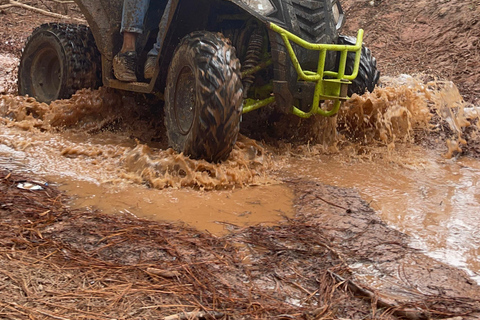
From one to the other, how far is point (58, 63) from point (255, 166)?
10.3 ft

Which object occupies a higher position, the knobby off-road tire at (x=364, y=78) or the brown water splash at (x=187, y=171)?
the knobby off-road tire at (x=364, y=78)

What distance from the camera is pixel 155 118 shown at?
5.36 metres

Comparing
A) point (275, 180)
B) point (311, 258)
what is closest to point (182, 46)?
point (275, 180)

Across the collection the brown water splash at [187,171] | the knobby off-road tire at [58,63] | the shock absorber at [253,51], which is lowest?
the brown water splash at [187,171]

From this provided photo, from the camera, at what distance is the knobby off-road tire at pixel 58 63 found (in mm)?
5262

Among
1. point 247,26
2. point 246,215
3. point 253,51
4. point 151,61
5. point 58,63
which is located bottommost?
point 246,215

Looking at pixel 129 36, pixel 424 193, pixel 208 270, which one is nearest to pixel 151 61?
pixel 129 36

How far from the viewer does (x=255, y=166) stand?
3963 mm

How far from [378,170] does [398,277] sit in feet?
6.45

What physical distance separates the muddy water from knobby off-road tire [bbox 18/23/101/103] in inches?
8.2

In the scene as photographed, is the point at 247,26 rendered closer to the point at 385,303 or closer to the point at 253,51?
the point at 253,51

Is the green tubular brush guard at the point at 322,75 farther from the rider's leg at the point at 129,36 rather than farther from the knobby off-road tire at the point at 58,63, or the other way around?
the knobby off-road tire at the point at 58,63

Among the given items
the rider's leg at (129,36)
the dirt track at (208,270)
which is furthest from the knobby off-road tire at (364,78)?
the dirt track at (208,270)

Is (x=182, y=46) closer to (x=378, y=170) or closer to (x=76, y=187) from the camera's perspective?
(x=76, y=187)
